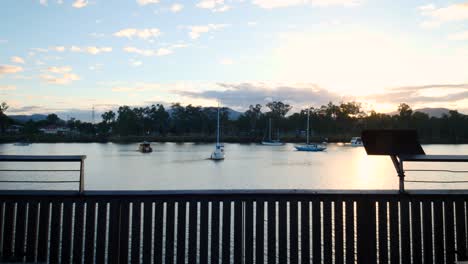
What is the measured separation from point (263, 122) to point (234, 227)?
116188 mm

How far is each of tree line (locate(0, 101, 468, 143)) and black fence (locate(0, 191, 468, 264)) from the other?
10585cm

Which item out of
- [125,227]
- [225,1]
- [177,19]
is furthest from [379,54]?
[125,227]

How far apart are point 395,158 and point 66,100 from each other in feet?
195

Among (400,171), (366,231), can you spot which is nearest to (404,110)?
(400,171)

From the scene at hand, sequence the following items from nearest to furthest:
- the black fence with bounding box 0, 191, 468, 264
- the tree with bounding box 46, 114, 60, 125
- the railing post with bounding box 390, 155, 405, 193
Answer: the black fence with bounding box 0, 191, 468, 264, the railing post with bounding box 390, 155, 405, 193, the tree with bounding box 46, 114, 60, 125

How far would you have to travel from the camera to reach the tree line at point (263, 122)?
349 feet

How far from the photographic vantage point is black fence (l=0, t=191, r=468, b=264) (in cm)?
363

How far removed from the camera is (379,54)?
2419 cm

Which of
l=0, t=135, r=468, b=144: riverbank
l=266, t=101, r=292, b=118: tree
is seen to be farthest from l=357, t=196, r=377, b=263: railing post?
l=266, t=101, r=292, b=118: tree

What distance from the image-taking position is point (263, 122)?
11944 centimetres

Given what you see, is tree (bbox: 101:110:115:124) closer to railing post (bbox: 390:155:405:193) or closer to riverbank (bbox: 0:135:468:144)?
riverbank (bbox: 0:135:468:144)

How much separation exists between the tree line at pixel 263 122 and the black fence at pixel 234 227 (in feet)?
347

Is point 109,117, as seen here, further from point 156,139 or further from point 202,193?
point 202,193

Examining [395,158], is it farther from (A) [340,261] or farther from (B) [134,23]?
(B) [134,23]
